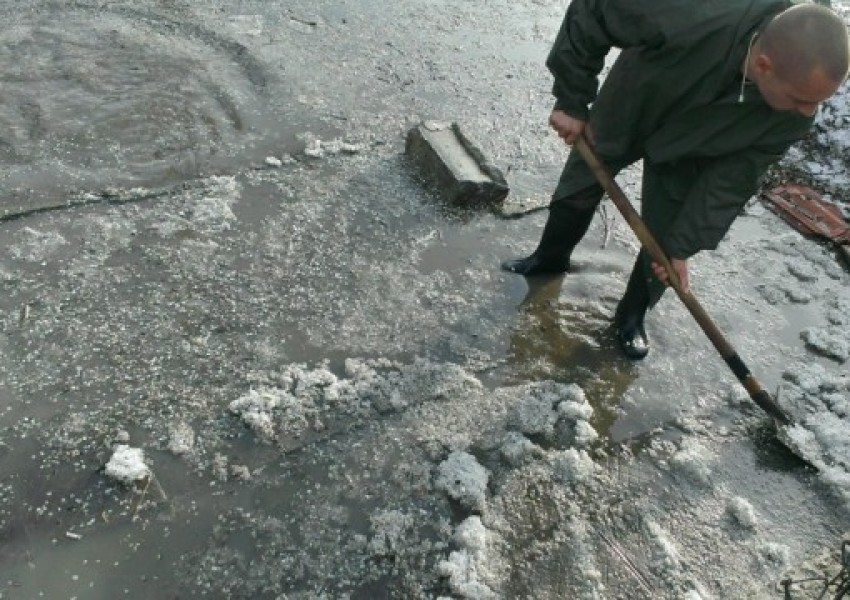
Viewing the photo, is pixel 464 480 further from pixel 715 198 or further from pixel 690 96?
pixel 690 96

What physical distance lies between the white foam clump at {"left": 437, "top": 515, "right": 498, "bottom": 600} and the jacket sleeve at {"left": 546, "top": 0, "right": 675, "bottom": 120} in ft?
5.49

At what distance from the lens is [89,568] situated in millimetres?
2221

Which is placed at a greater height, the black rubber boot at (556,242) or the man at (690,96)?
the man at (690,96)

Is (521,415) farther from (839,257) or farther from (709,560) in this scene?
(839,257)

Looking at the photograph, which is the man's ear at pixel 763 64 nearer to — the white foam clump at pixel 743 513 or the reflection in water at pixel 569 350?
the reflection in water at pixel 569 350

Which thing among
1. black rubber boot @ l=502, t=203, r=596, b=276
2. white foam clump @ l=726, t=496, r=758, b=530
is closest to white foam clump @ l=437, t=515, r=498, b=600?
white foam clump @ l=726, t=496, r=758, b=530

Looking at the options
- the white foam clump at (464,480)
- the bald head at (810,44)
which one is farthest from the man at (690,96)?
the white foam clump at (464,480)

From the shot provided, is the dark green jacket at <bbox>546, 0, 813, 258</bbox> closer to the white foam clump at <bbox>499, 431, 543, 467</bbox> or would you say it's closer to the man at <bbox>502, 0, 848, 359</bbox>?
the man at <bbox>502, 0, 848, 359</bbox>

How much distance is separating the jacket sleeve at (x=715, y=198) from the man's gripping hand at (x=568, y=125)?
1.66ft

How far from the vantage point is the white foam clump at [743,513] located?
2.70 meters

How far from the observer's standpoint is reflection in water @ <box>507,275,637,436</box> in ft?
10.2

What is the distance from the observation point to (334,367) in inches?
116

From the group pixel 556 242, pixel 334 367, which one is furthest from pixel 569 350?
pixel 334 367

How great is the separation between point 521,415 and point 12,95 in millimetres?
3370
